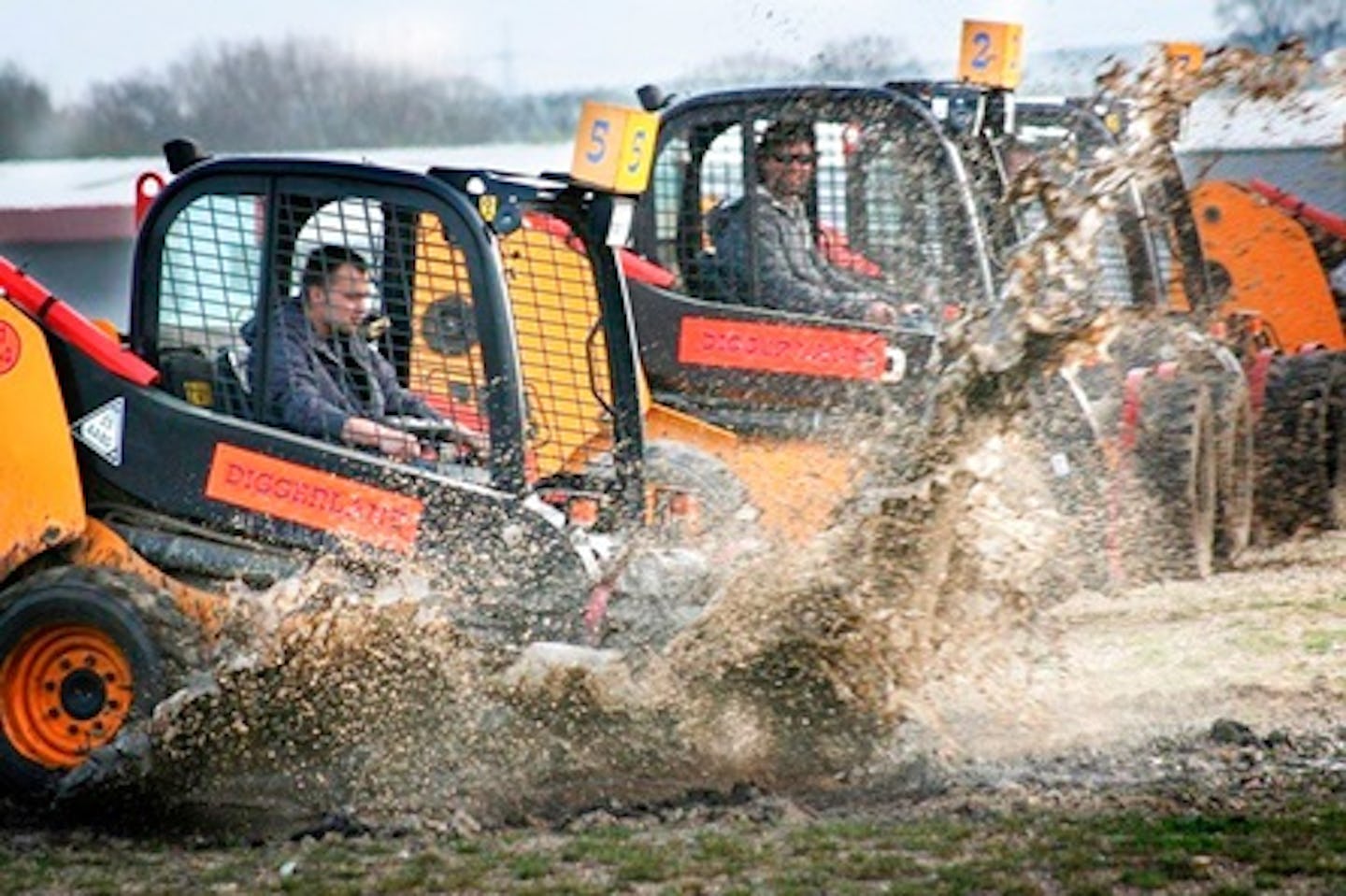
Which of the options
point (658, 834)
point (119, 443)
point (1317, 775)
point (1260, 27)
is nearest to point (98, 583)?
point (119, 443)

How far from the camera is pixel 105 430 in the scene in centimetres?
762

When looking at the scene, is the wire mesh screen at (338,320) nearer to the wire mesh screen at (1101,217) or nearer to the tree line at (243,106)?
the wire mesh screen at (1101,217)

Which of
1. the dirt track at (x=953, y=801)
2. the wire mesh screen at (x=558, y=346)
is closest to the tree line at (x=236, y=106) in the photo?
the wire mesh screen at (x=558, y=346)

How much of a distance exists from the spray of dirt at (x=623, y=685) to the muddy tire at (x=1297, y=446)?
445 centimetres

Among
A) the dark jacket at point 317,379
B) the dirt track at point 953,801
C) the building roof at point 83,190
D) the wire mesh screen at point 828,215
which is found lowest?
the building roof at point 83,190

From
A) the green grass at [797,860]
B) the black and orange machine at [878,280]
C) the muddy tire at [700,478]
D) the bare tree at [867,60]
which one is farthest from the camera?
the bare tree at [867,60]

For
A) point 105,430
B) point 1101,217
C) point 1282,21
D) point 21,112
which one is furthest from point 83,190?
point 1101,217

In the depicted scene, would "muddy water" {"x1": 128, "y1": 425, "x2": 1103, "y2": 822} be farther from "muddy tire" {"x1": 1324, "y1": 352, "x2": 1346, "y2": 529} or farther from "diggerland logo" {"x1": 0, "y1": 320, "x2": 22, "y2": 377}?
"muddy tire" {"x1": 1324, "y1": 352, "x2": 1346, "y2": 529}

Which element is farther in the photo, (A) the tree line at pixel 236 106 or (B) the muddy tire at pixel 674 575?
(A) the tree line at pixel 236 106

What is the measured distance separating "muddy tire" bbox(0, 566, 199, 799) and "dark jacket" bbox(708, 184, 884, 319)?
12.3 ft

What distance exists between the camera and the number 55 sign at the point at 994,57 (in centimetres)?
1050

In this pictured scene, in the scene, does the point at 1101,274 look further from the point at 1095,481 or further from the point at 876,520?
the point at 876,520

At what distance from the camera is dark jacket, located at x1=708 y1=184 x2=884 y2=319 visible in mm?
10414

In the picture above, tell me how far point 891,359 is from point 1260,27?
5879 millimetres
